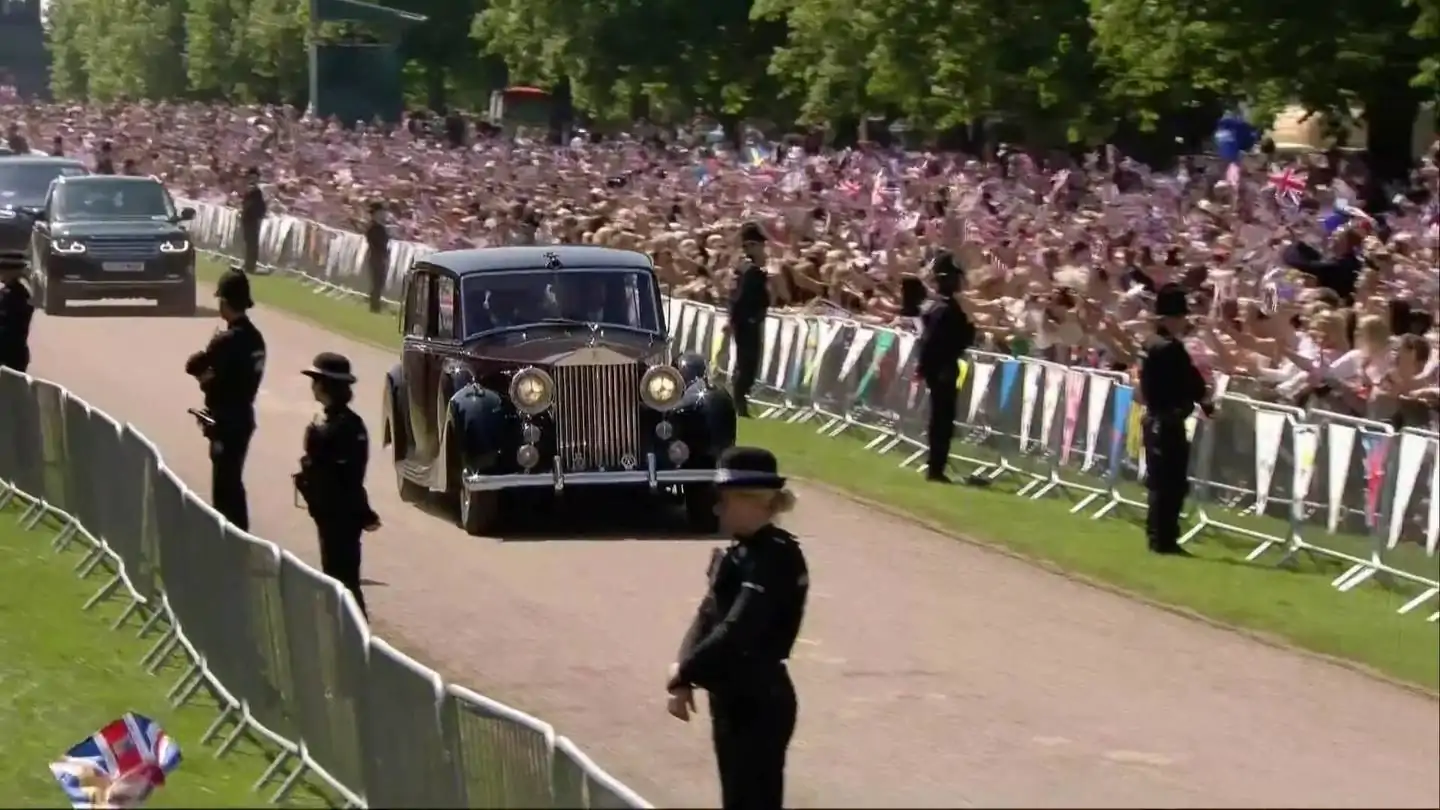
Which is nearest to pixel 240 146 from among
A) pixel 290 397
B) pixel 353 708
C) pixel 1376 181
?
pixel 290 397

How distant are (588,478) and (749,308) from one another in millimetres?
6689

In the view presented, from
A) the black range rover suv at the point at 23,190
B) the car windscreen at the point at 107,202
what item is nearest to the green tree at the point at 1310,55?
the car windscreen at the point at 107,202

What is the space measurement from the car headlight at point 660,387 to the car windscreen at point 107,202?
2166cm

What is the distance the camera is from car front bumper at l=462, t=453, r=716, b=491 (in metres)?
19.6

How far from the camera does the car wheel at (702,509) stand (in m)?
20.1

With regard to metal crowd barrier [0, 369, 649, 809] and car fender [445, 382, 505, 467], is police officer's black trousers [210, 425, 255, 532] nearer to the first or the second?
metal crowd barrier [0, 369, 649, 809]

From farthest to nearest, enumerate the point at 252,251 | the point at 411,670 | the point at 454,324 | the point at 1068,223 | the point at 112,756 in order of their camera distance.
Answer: the point at 252,251, the point at 1068,223, the point at 454,324, the point at 112,756, the point at 411,670

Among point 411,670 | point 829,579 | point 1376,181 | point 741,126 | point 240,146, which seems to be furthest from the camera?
point 240,146

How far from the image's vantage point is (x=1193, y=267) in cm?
2172

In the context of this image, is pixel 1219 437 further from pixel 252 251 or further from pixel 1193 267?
pixel 252 251

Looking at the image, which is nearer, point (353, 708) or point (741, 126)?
point (353, 708)

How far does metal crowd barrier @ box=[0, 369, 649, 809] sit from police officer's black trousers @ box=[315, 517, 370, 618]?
2.05ft

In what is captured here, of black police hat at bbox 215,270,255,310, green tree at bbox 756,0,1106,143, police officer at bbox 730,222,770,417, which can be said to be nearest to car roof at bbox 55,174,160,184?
green tree at bbox 756,0,1106,143

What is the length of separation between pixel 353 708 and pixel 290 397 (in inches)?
735
